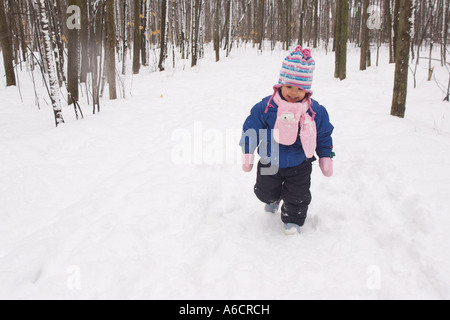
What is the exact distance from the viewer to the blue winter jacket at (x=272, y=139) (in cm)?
219

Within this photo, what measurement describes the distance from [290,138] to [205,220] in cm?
101

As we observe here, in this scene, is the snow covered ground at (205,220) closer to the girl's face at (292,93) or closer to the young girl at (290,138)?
the young girl at (290,138)

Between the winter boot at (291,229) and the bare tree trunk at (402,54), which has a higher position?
the bare tree trunk at (402,54)

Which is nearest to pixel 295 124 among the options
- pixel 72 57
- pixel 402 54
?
pixel 402 54

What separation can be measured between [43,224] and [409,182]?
3.21 meters

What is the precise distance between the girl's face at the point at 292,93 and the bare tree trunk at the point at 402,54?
308 centimetres

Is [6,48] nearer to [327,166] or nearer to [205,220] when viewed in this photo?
[205,220]

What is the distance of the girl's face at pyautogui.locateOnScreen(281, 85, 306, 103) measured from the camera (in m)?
2.09

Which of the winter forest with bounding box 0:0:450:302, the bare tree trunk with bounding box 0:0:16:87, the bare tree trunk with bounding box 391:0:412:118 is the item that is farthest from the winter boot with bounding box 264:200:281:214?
the bare tree trunk with bounding box 0:0:16:87

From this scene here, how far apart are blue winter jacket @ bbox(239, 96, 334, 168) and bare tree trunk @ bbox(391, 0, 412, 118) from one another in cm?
295

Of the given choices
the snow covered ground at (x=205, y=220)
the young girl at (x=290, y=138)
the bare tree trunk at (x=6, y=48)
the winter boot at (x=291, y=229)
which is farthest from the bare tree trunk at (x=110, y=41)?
the winter boot at (x=291, y=229)
